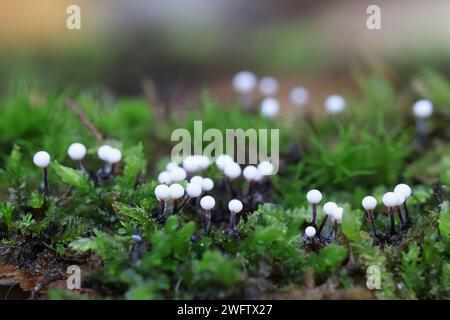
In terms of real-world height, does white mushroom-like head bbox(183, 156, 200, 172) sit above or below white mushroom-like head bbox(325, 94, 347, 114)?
below

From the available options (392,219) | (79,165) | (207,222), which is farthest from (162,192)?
(392,219)

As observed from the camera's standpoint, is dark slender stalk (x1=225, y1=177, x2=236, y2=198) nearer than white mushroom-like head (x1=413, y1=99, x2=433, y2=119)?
Yes

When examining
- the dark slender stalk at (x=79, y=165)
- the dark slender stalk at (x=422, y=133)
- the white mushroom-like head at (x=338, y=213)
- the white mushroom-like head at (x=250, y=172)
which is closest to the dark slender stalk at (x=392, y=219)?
the white mushroom-like head at (x=338, y=213)

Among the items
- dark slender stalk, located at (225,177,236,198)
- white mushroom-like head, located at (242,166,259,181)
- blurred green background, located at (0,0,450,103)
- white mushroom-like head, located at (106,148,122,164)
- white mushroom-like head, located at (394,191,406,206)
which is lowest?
white mushroom-like head, located at (394,191,406,206)

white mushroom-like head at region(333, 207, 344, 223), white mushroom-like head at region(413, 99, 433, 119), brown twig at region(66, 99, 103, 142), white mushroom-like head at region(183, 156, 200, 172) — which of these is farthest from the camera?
white mushroom-like head at region(413, 99, 433, 119)

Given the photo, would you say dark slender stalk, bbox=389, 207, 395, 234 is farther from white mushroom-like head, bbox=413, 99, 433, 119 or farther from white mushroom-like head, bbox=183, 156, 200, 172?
white mushroom-like head, bbox=413, 99, 433, 119

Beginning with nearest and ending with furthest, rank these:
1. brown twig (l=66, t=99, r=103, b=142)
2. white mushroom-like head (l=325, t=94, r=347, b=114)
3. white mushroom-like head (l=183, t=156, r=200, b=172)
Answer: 1. white mushroom-like head (l=183, t=156, r=200, b=172)
2. brown twig (l=66, t=99, r=103, b=142)
3. white mushroom-like head (l=325, t=94, r=347, b=114)

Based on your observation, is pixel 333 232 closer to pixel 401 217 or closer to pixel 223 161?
pixel 401 217

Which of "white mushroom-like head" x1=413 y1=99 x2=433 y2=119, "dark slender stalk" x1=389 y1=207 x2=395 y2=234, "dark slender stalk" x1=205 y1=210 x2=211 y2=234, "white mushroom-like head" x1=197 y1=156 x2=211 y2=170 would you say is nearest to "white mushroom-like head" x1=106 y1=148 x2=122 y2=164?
"white mushroom-like head" x1=197 y1=156 x2=211 y2=170

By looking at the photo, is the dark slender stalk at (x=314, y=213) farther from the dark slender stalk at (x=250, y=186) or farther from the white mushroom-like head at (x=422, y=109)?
the white mushroom-like head at (x=422, y=109)
